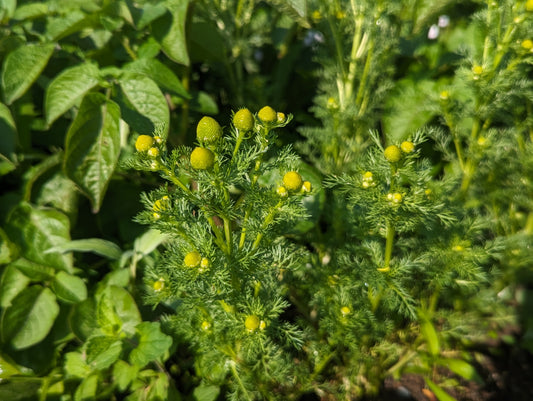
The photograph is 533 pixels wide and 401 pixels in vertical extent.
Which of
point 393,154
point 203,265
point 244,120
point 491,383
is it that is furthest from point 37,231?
point 491,383

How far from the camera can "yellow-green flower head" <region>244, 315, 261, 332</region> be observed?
75 cm

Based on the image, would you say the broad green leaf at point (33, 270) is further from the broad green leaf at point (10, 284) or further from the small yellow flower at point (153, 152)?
the small yellow flower at point (153, 152)

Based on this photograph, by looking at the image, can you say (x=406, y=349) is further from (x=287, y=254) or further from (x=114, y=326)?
(x=114, y=326)

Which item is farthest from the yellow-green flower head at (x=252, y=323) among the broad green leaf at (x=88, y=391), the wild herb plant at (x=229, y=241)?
the broad green leaf at (x=88, y=391)

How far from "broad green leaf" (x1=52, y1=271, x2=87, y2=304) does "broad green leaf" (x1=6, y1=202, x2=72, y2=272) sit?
0.09 feet

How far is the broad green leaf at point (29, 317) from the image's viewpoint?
1058mm

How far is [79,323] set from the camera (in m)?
1.05

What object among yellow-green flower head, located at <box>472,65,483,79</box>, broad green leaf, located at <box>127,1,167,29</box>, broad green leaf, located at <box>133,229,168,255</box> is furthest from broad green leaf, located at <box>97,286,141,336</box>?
yellow-green flower head, located at <box>472,65,483,79</box>

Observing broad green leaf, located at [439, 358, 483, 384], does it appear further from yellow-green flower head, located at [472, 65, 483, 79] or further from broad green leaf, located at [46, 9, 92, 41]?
broad green leaf, located at [46, 9, 92, 41]

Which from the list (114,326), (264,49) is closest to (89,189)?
(114,326)

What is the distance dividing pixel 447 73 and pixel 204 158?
1.17 m

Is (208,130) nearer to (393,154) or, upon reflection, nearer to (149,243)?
(393,154)

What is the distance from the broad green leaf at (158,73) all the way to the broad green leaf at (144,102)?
2.0 inches

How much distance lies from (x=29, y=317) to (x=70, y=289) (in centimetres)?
12
